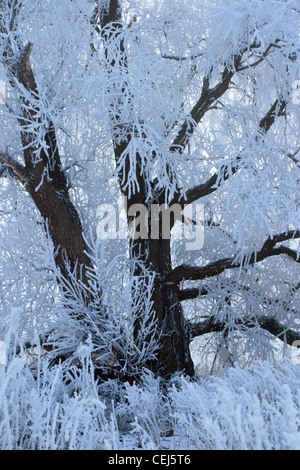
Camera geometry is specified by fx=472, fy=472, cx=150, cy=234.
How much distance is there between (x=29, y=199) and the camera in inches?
265

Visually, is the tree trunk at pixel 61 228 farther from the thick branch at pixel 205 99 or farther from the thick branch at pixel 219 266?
the thick branch at pixel 205 99

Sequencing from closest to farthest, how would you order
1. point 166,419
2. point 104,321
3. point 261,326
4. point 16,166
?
point 166,419
point 104,321
point 16,166
point 261,326

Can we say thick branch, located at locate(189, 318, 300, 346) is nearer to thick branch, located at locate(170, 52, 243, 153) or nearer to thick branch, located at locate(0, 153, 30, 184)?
thick branch, located at locate(170, 52, 243, 153)

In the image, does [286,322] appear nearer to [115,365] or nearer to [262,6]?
[115,365]

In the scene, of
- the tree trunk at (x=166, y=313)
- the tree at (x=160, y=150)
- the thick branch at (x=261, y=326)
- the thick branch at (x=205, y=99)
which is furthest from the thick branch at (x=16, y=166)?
the thick branch at (x=261, y=326)

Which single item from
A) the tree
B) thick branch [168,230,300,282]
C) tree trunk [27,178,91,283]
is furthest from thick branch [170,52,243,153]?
tree trunk [27,178,91,283]

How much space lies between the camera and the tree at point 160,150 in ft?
17.0

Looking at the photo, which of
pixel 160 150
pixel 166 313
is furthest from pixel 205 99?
pixel 166 313

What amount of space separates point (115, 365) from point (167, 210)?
2240 mm

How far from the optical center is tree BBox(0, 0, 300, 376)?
17.0ft

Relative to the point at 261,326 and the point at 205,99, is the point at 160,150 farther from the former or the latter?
the point at 261,326

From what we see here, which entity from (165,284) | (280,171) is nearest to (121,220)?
(165,284)

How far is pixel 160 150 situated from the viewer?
545cm

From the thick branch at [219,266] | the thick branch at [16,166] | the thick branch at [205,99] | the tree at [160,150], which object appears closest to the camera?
the tree at [160,150]
